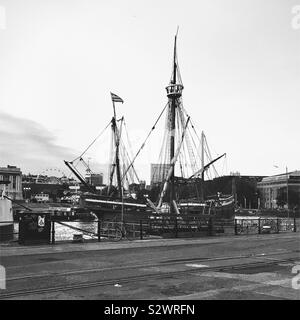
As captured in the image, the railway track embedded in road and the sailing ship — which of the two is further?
the sailing ship

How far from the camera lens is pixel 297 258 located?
17781 millimetres

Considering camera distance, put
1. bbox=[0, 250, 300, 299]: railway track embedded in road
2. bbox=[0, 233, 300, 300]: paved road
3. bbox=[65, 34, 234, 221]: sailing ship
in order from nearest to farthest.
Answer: bbox=[0, 233, 300, 300]: paved road, bbox=[0, 250, 300, 299]: railway track embedded in road, bbox=[65, 34, 234, 221]: sailing ship

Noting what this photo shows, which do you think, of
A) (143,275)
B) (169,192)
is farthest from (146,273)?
(169,192)

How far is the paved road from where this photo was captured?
33.6ft

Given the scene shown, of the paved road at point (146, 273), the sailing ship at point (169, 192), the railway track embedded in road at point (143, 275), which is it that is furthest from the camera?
the sailing ship at point (169, 192)

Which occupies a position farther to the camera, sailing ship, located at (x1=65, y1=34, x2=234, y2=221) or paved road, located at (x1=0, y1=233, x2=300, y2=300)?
sailing ship, located at (x1=65, y1=34, x2=234, y2=221)

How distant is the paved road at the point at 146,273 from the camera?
10.2 m

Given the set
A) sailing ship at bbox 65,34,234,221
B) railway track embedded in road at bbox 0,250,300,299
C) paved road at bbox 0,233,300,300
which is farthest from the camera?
sailing ship at bbox 65,34,234,221

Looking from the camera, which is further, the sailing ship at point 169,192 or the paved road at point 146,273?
the sailing ship at point 169,192

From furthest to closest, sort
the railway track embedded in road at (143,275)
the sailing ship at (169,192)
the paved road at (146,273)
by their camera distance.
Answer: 1. the sailing ship at (169,192)
2. the railway track embedded in road at (143,275)
3. the paved road at (146,273)
